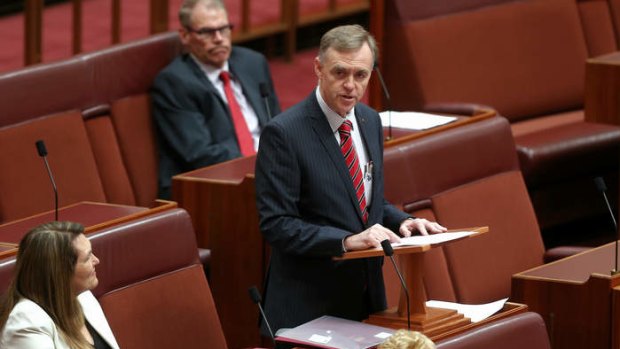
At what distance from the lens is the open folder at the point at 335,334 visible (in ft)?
4.75

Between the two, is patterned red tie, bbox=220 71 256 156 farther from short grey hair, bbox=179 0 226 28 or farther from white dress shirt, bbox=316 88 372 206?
white dress shirt, bbox=316 88 372 206

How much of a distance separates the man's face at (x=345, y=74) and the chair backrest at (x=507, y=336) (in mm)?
296

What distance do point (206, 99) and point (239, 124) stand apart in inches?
2.8

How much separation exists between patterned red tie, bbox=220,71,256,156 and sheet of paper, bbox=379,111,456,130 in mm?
233

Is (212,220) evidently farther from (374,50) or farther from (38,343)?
(38,343)

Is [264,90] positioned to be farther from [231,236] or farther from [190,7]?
[231,236]

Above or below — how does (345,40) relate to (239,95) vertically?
above

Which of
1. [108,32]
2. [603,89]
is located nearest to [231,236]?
[603,89]

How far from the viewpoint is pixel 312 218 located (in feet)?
5.26

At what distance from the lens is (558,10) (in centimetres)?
282

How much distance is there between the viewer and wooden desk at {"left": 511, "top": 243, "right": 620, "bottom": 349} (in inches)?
68.3

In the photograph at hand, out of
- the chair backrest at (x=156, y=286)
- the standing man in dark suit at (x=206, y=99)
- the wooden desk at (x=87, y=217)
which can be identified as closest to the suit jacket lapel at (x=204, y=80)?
the standing man in dark suit at (x=206, y=99)

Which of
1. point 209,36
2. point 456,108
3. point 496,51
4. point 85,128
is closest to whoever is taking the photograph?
point 85,128

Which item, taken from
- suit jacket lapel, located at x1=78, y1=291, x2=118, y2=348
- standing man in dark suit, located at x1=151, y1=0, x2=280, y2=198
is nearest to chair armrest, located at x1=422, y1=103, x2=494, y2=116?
standing man in dark suit, located at x1=151, y1=0, x2=280, y2=198
